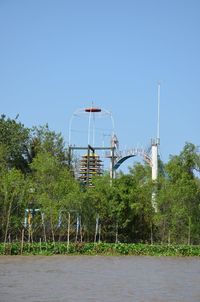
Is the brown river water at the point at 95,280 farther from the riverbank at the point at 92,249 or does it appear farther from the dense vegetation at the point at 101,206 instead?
the dense vegetation at the point at 101,206

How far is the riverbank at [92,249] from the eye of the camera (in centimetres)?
2816

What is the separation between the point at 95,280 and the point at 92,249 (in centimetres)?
1290

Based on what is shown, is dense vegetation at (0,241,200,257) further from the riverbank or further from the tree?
the tree

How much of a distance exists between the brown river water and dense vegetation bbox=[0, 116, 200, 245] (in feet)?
18.2

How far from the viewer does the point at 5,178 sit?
3175 centimetres

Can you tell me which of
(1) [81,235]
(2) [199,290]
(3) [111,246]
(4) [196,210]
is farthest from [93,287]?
(4) [196,210]

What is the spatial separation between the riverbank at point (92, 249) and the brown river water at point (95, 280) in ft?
4.91

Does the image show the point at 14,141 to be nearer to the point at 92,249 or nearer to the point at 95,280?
the point at 92,249

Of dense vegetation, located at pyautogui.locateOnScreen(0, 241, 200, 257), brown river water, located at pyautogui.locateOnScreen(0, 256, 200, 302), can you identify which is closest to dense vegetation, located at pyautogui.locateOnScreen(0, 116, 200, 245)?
dense vegetation, located at pyautogui.locateOnScreen(0, 241, 200, 257)

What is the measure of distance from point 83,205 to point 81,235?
172 centimetres

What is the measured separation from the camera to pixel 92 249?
100ft

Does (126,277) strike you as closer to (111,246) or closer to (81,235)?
(111,246)

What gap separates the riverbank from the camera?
28.2 meters

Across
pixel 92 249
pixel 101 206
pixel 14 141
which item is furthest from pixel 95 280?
pixel 14 141
